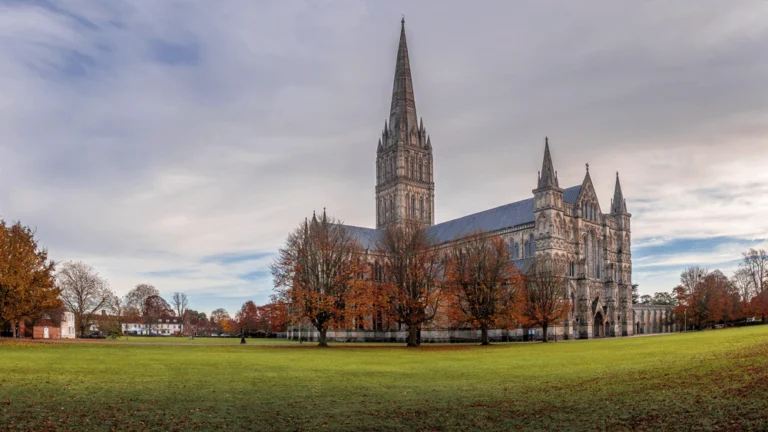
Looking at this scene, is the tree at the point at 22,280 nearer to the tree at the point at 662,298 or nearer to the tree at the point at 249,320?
the tree at the point at 249,320

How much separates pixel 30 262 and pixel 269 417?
46578mm

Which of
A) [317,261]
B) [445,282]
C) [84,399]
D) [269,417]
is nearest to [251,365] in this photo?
[84,399]

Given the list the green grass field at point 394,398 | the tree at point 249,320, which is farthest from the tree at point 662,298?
the green grass field at point 394,398

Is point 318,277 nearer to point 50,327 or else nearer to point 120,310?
point 50,327

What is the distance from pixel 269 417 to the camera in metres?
15.2

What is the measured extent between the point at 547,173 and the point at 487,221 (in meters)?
15.4

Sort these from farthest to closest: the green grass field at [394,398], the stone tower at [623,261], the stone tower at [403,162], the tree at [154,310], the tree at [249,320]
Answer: the tree at [154,310], the tree at [249,320], the stone tower at [403,162], the stone tower at [623,261], the green grass field at [394,398]

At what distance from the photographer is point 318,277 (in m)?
58.8

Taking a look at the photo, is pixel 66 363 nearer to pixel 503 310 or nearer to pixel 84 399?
pixel 84 399

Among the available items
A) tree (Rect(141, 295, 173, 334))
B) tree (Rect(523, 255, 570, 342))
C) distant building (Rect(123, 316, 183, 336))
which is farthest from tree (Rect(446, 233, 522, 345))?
distant building (Rect(123, 316, 183, 336))

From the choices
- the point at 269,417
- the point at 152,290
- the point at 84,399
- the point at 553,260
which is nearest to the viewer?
the point at 269,417

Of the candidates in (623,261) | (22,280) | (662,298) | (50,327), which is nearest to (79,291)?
(50,327)

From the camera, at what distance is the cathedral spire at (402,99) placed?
360 feet

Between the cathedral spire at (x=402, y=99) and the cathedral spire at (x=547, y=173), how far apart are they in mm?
32782
